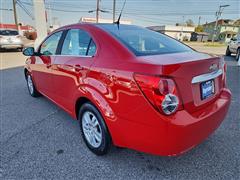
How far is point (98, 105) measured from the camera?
2.22m

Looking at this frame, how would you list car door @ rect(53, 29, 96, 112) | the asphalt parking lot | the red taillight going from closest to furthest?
the red taillight < the asphalt parking lot < car door @ rect(53, 29, 96, 112)

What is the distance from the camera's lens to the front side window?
3348mm

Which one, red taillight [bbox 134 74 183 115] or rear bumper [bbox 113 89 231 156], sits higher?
red taillight [bbox 134 74 183 115]

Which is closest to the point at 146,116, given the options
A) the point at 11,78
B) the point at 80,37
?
the point at 80,37

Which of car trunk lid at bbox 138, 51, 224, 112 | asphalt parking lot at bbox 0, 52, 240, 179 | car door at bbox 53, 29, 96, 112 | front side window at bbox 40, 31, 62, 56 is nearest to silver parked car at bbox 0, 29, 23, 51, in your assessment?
front side window at bbox 40, 31, 62, 56

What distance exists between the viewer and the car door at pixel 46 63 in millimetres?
3373

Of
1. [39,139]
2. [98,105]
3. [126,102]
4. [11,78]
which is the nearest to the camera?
[126,102]

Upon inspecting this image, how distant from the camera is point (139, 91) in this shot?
1.76 meters

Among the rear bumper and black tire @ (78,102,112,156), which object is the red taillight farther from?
black tire @ (78,102,112,156)

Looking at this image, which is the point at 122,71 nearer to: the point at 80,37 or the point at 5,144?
the point at 80,37

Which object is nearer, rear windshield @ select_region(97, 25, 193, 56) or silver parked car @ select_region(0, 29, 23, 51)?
rear windshield @ select_region(97, 25, 193, 56)

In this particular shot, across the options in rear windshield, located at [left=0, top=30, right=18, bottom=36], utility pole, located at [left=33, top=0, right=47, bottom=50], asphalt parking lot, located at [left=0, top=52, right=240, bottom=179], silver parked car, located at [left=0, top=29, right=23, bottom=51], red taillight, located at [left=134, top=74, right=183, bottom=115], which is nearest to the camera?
red taillight, located at [left=134, top=74, right=183, bottom=115]

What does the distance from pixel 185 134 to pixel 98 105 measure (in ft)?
3.12

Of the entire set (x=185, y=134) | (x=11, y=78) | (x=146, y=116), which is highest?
(x=146, y=116)
